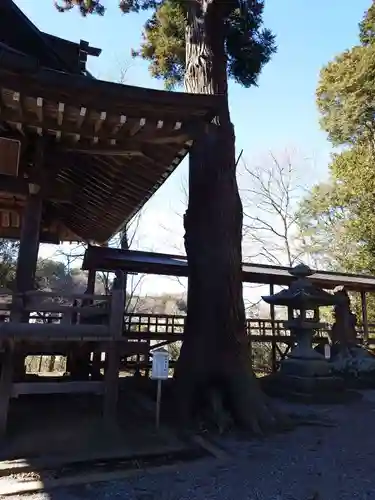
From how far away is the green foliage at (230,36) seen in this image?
7.88 meters

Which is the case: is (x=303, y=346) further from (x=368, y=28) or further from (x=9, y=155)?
(x=368, y=28)

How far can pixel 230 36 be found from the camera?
311 inches

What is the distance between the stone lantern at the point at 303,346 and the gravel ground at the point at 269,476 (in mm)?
3351

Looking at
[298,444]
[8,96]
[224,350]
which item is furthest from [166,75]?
[298,444]

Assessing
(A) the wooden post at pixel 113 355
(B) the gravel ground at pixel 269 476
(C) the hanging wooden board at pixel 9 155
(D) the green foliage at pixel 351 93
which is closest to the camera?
(B) the gravel ground at pixel 269 476

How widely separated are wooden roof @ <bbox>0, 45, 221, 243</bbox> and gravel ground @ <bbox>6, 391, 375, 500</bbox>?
337cm

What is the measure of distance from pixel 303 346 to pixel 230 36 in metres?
6.97

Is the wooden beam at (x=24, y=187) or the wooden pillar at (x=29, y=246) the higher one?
the wooden beam at (x=24, y=187)

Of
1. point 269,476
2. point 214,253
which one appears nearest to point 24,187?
point 214,253

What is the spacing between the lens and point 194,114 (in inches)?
164

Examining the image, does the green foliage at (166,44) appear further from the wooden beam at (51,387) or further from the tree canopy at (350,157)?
the tree canopy at (350,157)

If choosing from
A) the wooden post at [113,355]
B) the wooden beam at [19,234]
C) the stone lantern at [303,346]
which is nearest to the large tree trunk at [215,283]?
the wooden post at [113,355]

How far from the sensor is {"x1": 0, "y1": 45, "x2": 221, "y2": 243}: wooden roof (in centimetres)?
366

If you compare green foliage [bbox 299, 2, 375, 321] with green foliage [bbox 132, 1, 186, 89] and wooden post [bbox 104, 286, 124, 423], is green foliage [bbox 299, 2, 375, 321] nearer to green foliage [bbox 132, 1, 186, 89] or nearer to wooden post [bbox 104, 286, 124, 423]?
green foliage [bbox 132, 1, 186, 89]
